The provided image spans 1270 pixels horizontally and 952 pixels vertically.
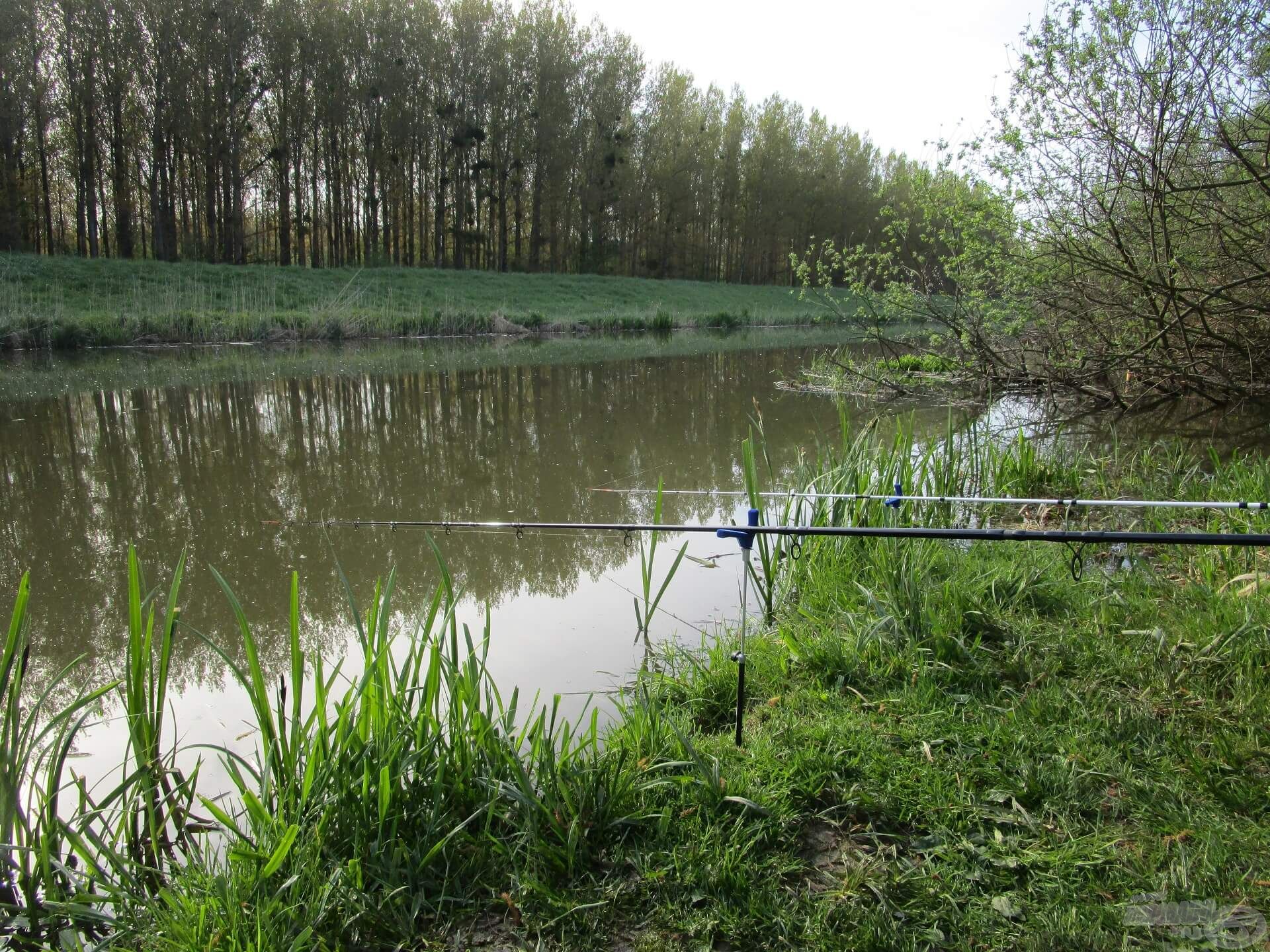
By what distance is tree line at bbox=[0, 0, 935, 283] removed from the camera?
23.7 meters

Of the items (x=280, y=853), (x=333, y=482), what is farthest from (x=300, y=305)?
(x=280, y=853)

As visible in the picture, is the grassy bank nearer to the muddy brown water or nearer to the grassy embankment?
the muddy brown water

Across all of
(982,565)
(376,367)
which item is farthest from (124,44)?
(982,565)

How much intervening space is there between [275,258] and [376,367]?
19.3 metres

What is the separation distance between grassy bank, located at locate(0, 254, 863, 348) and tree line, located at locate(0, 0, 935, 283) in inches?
186

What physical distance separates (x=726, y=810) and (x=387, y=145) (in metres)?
31.2

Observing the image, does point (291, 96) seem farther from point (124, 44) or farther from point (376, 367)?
point (376, 367)

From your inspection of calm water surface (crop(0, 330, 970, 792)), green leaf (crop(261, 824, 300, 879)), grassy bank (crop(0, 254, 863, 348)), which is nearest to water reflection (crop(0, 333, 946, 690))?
calm water surface (crop(0, 330, 970, 792))

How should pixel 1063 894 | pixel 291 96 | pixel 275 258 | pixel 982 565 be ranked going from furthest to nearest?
pixel 275 258 → pixel 291 96 → pixel 982 565 → pixel 1063 894

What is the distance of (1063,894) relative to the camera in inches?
65.8

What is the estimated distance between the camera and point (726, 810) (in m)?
1.98

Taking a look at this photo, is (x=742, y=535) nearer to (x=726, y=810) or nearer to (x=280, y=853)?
(x=726, y=810)

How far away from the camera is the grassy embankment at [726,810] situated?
1.66m

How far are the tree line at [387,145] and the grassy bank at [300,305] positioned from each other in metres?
4.73
